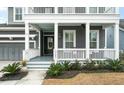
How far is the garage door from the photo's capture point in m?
28.0

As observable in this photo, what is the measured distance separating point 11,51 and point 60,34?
7516mm

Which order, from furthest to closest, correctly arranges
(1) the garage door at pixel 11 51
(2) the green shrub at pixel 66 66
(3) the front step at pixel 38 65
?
1. (1) the garage door at pixel 11 51
2. (3) the front step at pixel 38 65
3. (2) the green shrub at pixel 66 66

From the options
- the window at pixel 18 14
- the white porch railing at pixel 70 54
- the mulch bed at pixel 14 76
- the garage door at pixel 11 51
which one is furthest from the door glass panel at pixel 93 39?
the window at pixel 18 14

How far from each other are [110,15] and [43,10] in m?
5.77

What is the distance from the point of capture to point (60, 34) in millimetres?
22844

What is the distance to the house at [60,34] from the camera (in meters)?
18.8

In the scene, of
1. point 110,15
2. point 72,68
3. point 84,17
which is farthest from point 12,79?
point 110,15

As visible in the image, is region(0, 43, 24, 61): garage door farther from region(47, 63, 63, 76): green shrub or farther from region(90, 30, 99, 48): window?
region(47, 63, 63, 76): green shrub

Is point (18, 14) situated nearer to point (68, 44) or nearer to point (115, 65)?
point (68, 44)

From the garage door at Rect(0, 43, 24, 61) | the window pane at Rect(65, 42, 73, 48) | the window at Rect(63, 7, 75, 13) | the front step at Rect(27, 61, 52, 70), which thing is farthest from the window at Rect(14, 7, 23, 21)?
the front step at Rect(27, 61, 52, 70)

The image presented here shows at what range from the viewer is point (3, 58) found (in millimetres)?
28125

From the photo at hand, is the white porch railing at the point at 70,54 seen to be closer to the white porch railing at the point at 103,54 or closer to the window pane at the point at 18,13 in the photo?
the white porch railing at the point at 103,54

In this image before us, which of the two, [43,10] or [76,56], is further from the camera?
[43,10]
